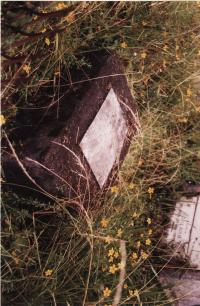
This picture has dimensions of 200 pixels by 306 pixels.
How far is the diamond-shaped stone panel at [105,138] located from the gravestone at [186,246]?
3.32 feet

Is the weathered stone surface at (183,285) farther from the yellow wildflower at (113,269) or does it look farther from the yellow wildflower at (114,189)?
the yellow wildflower at (114,189)

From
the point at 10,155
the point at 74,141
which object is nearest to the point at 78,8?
the point at 74,141

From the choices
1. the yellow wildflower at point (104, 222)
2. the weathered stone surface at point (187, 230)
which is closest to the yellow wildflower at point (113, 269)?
the yellow wildflower at point (104, 222)

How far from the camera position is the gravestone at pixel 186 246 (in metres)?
2.76

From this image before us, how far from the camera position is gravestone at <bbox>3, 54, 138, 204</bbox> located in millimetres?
1827

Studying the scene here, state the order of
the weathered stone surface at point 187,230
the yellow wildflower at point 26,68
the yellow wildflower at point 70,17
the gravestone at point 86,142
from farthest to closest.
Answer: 1. the weathered stone surface at point 187,230
2. the yellow wildflower at point 70,17
3. the yellow wildflower at point 26,68
4. the gravestone at point 86,142

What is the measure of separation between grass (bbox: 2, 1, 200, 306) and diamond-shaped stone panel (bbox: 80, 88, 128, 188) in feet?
0.83

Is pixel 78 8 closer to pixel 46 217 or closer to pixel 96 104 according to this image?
pixel 96 104

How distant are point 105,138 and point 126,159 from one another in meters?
0.72

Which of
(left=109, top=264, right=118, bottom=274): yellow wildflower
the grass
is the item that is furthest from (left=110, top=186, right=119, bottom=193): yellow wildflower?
(left=109, top=264, right=118, bottom=274): yellow wildflower

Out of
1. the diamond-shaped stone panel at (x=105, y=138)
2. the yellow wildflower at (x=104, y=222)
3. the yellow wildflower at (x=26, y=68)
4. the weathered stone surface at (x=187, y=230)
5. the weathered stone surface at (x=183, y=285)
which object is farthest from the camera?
the weathered stone surface at (x=187, y=230)

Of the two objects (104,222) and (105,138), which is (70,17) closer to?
(105,138)

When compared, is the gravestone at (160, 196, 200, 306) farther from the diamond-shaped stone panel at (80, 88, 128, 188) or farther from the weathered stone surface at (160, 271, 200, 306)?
the diamond-shaped stone panel at (80, 88, 128, 188)

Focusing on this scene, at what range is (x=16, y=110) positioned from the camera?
2.08m
